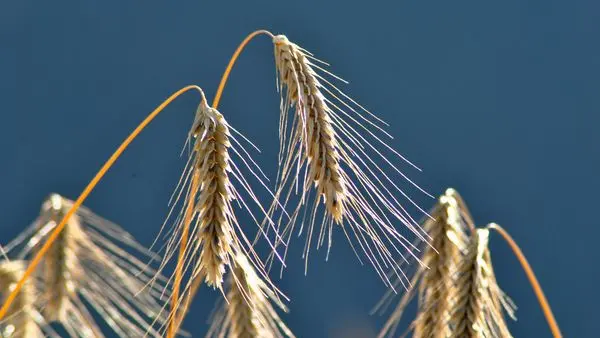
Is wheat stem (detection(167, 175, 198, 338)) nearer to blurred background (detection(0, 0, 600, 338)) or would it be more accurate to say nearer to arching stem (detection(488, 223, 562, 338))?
arching stem (detection(488, 223, 562, 338))

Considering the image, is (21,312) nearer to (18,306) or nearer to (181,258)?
(18,306)

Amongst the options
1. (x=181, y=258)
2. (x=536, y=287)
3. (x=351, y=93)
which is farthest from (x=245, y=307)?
(x=351, y=93)

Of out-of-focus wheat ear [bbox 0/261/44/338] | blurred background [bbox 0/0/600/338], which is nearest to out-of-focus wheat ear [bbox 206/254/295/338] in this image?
out-of-focus wheat ear [bbox 0/261/44/338]

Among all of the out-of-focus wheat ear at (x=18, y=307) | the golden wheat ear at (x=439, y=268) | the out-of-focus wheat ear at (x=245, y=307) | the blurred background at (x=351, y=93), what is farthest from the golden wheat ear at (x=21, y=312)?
the blurred background at (x=351, y=93)

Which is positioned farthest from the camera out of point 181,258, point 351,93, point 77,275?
point 351,93

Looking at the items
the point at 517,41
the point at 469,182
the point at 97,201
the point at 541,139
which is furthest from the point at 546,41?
the point at 97,201

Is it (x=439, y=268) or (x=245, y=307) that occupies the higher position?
(x=439, y=268)

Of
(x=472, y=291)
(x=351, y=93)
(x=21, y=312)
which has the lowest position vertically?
(x=21, y=312)
